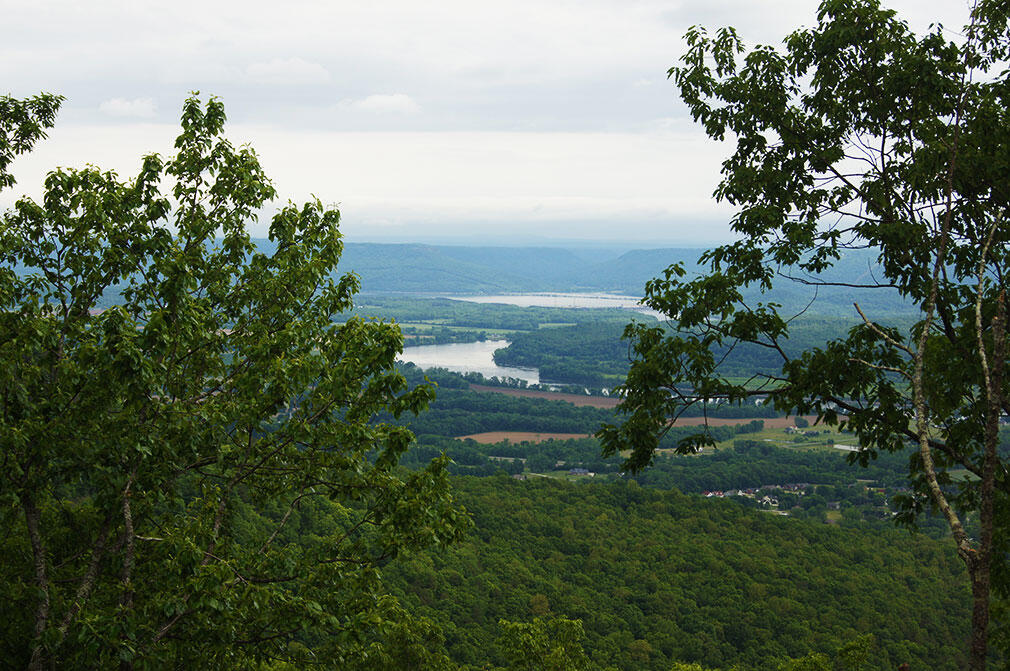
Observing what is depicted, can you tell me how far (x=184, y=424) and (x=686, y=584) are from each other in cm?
4359

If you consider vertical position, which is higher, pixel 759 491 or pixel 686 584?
pixel 686 584

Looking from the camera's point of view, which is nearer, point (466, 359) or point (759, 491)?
point (759, 491)

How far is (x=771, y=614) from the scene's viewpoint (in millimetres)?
42656

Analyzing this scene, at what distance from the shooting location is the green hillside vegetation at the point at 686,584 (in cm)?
3891

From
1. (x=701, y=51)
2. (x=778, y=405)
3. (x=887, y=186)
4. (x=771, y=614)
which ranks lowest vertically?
(x=771, y=614)

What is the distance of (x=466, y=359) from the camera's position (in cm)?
15988

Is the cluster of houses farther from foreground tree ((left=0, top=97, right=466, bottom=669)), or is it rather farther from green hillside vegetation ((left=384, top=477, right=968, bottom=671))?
foreground tree ((left=0, top=97, right=466, bottom=669))

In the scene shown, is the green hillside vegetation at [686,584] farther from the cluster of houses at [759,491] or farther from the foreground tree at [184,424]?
the foreground tree at [184,424]

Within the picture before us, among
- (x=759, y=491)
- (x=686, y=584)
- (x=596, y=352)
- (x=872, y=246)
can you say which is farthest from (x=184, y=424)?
(x=596, y=352)

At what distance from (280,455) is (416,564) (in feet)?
120

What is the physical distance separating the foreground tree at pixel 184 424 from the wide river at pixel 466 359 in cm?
12874

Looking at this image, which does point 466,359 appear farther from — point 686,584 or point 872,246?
point 872,246

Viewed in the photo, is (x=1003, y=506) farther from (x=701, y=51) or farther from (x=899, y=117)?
(x=701, y=51)

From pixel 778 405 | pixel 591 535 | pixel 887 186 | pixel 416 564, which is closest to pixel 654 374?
pixel 778 405
